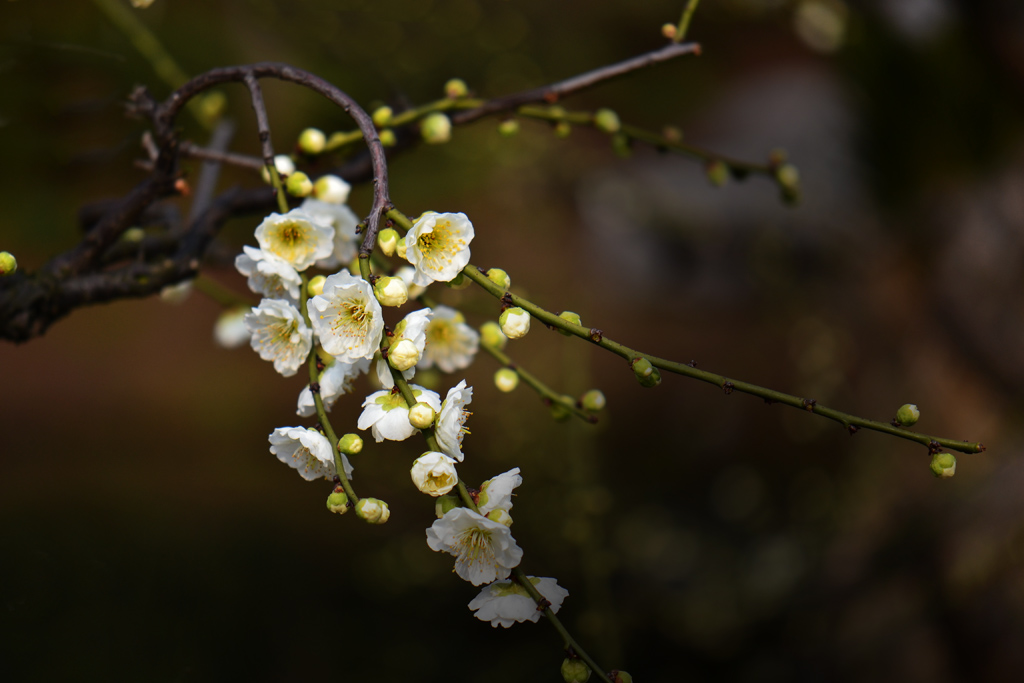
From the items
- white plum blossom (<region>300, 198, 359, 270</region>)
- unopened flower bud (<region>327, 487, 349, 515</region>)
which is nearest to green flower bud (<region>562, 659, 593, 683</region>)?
unopened flower bud (<region>327, 487, 349, 515</region>)

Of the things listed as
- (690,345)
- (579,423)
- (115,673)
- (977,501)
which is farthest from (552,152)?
(115,673)

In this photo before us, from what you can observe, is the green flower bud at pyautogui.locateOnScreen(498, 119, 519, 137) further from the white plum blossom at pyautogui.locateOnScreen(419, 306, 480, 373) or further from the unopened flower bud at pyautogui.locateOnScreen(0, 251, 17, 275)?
the unopened flower bud at pyautogui.locateOnScreen(0, 251, 17, 275)

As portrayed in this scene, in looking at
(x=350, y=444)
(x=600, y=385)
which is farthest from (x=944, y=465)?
(x=600, y=385)

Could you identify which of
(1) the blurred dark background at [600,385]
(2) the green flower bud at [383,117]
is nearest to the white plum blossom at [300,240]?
(2) the green flower bud at [383,117]

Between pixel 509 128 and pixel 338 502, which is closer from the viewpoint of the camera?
pixel 338 502

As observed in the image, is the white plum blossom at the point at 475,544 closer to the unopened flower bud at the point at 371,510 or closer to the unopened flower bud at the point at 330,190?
the unopened flower bud at the point at 371,510

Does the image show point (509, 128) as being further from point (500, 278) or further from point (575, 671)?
point (575, 671)
